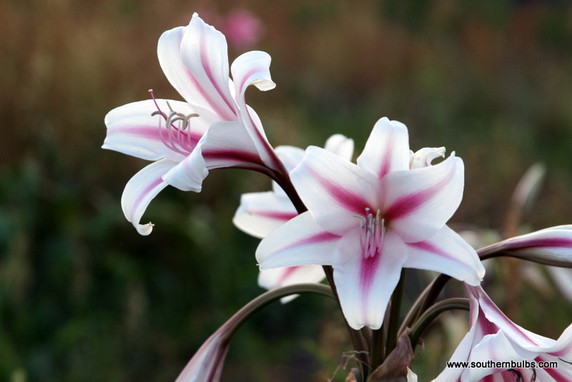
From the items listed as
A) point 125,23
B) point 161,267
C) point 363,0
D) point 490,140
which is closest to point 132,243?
point 161,267

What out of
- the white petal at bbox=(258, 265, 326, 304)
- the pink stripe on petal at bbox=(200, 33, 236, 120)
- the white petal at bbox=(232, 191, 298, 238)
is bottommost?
the white petal at bbox=(258, 265, 326, 304)

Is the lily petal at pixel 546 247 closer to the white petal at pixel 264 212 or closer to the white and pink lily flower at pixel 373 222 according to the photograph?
the white and pink lily flower at pixel 373 222

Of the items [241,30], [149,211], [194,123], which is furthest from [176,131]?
[241,30]

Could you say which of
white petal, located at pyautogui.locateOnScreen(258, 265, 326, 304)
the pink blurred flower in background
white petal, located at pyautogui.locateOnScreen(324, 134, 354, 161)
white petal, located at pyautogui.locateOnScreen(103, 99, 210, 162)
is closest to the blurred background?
the pink blurred flower in background

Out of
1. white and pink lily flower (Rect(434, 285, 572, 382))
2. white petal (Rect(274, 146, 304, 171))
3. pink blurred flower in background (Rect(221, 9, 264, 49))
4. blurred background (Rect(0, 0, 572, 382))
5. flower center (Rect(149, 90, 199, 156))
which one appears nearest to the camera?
white and pink lily flower (Rect(434, 285, 572, 382))

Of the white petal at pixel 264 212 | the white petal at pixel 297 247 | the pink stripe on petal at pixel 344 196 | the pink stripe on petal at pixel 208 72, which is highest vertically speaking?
the pink stripe on petal at pixel 208 72

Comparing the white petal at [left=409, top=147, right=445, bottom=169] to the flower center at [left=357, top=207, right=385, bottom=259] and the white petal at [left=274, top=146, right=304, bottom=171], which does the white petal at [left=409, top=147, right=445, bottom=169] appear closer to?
the flower center at [left=357, top=207, right=385, bottom=259]

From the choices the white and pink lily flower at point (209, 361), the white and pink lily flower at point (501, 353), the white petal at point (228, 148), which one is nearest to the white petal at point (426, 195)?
the white and pink lily flower at point (501, 353)

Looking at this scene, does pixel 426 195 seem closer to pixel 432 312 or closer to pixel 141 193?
pixel 432 312
